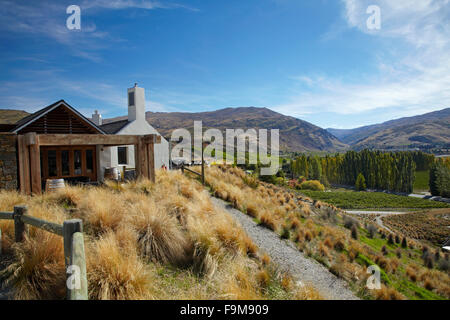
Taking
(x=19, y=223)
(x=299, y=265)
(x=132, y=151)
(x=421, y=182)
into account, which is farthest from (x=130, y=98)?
(x=421, y=182)

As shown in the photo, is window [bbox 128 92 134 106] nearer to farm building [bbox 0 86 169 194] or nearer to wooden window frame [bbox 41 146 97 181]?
farm building [bbox 0 86 169 194]

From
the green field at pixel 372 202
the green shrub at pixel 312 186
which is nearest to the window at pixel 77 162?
the green field at pixel 372 202

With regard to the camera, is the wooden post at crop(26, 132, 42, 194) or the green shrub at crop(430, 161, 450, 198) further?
the green shrub at crop(430, 161, 450, 198)

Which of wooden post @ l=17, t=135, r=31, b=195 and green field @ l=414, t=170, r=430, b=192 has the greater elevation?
wooden post @ l=17, t=135, r=31, b=195

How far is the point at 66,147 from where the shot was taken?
1379cm

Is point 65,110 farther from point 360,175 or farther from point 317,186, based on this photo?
point 360,175

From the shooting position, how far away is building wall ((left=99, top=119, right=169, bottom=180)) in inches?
608

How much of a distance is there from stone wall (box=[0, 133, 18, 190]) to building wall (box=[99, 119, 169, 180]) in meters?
6.06

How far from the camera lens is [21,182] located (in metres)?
8.58

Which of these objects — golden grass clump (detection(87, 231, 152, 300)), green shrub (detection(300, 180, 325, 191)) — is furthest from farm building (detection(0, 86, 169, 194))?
green shrub (detection(300, 180, 325, 191))

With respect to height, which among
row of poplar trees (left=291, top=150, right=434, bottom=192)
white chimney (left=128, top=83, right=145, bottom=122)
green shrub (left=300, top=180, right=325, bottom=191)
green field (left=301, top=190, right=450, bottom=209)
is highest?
white chimney (left=128, top=83, right=145, bottom=122)

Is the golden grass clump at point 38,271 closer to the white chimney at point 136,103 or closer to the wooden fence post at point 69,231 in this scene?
the wooden fence post at point 69,231

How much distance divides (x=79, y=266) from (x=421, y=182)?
119 meters
